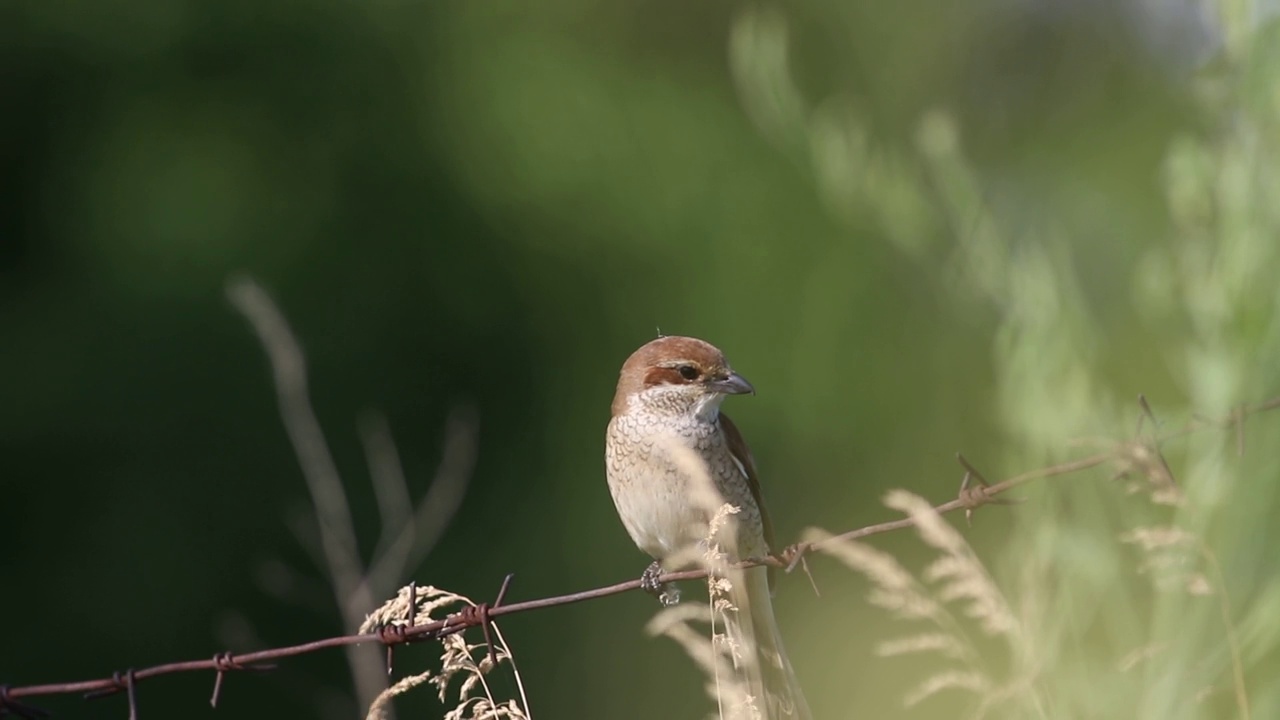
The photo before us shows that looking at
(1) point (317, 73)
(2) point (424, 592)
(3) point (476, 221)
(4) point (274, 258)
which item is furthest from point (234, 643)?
(2) point (424, 592)

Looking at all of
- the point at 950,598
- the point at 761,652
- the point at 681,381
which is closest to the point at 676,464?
the point at 681,381

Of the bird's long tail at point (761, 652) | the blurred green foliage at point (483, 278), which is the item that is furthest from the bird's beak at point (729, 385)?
the blurred green foliage at point (483, 278)

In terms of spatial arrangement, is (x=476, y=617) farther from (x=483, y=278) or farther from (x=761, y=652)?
(x=483, y=278)

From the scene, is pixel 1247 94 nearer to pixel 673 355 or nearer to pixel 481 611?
pixel 673 355

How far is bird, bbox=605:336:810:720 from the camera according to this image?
3994 mm

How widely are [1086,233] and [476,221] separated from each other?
4.47 m

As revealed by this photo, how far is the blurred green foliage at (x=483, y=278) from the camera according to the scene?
9.40 metres

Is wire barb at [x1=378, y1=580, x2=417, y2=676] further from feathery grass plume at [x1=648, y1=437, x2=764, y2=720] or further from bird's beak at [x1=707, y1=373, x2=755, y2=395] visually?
bird's beak at [x1=707, y1=373, x2=755, y2=395]

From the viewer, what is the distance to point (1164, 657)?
10.9 ft

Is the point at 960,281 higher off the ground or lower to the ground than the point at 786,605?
higher

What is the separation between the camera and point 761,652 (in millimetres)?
3818

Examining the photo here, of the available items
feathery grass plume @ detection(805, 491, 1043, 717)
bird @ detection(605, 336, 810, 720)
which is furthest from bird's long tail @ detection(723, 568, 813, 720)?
feathery grass plume @ detection(805, 491, 1043, 717)

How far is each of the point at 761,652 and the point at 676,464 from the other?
1.69ft

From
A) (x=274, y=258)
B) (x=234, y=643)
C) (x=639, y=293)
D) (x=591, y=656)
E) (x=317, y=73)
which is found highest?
(x=317, y=73)
